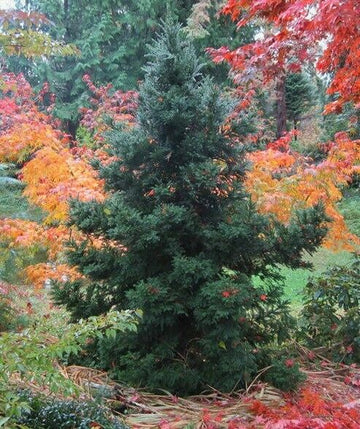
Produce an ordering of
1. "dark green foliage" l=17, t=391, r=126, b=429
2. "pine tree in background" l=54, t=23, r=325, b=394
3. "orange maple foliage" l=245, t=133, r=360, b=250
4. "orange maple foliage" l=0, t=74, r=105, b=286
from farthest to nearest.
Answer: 1. "orange maple foliage" l=245, t=133, r=360, b=250
2. "orange maple foliage" l=0, t=74, r=105, b=286
3. "pine tree in background" l=54, t=23, r=325, b=394
4. "dark green foliage" l=17, t=391, r=126, b=429

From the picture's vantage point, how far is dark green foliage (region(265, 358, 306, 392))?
310 cm

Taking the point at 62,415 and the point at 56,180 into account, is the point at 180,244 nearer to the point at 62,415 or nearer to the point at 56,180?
the point at 62,415

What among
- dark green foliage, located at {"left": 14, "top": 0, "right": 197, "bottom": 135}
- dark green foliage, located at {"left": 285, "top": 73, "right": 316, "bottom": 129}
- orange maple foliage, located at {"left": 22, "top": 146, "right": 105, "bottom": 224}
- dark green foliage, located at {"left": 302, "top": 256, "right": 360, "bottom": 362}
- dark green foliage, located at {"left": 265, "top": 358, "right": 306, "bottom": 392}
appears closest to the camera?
dark green foliage, located at {"left": 265, "top": 358, "right": 306, "bottom": 392}

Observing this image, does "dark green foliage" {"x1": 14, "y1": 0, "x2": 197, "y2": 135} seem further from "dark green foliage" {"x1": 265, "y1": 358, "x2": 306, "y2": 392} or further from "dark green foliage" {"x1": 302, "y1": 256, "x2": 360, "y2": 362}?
"dark green foliage" {"x1": 265, "y1": 358, "x2": 306, "y2": 392}

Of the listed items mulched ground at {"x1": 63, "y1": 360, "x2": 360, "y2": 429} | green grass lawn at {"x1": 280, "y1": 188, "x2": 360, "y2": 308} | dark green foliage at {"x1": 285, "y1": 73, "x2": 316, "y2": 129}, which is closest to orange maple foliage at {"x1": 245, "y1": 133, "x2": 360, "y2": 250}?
green grass lawn at {"x1": 280, "y1": 188, "x2": 360, "y2": 308}

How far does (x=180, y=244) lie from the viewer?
126 inches

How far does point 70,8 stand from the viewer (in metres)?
14.9

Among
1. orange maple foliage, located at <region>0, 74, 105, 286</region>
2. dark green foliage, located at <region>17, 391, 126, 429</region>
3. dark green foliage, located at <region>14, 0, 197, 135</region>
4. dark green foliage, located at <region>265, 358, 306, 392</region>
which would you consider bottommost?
dark green foliage, located at <region>17, 391, 126, 429</region>

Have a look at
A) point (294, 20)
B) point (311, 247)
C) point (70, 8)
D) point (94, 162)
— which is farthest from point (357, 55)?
point (70, 8)

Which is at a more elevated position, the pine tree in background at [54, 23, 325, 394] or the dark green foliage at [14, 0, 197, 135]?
the dark green foliage at [14, 0, 197, 135]

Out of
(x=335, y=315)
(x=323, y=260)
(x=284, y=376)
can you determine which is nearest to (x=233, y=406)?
(x=284, y=376)

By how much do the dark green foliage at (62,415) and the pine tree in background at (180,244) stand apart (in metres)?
0.77

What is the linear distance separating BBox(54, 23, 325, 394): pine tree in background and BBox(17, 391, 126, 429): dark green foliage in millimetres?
773

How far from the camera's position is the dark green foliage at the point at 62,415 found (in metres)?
2.05
